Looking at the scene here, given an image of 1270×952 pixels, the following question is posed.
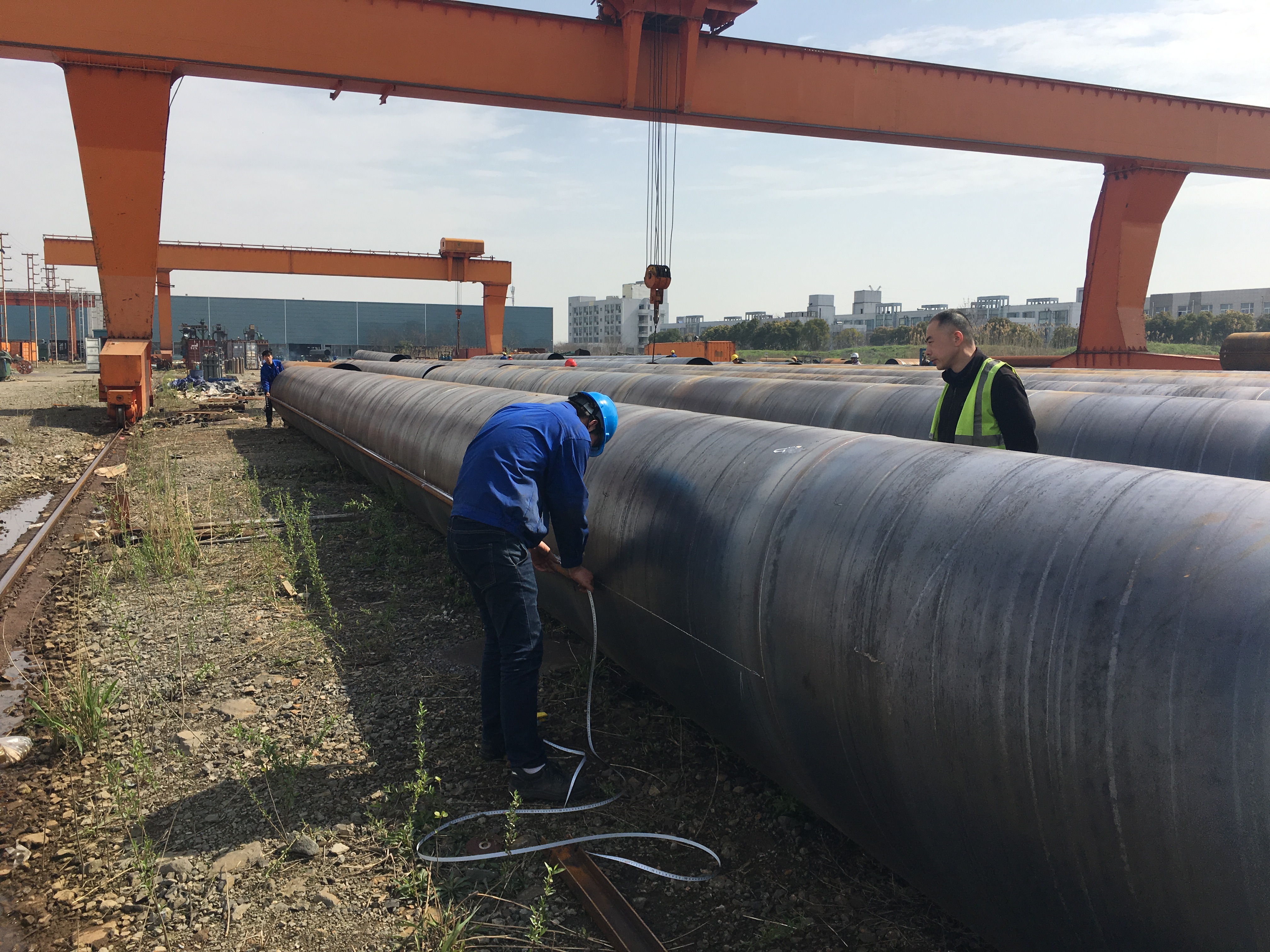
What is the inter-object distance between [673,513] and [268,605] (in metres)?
3.28

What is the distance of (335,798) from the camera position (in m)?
3.04

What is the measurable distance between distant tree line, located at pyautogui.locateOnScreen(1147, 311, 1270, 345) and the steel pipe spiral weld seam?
58.9 metres

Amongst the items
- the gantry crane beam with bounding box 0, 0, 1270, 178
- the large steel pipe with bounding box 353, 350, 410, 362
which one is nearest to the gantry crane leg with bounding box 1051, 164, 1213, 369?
the gantry crane beam with bounding box 0, 0, 1270, 178

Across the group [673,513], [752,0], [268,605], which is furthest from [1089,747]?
[752,0]

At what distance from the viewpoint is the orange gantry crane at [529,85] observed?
11.2 meters

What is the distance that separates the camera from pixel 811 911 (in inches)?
96.3

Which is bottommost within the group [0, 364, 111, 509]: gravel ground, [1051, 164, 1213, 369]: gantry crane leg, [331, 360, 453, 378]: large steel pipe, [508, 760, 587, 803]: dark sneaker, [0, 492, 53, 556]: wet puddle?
[508, 760, 587, 803]: dark sneaker

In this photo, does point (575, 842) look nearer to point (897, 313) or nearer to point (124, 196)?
point (124, 196)

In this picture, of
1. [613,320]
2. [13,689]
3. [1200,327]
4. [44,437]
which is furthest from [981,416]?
[613,320]

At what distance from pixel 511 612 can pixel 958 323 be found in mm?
2017

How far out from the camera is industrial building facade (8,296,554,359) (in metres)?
74.8

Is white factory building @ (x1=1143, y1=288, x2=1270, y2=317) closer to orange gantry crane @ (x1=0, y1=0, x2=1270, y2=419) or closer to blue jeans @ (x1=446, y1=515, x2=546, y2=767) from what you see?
orange gantry crane @ (x1=0, y1=0, x2=1270, y2=419)

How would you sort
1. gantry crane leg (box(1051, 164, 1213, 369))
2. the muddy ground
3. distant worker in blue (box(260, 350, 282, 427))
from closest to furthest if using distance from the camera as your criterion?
the muddy ground
distant worker in blue (box(260, 350, 282, 427))
gantry crane leg (box(1051, 164, 1213, 369))

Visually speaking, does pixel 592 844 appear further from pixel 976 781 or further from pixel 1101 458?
pixel 1101 458
